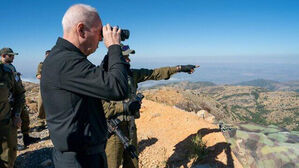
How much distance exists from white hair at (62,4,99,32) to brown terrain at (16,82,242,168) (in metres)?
4.40

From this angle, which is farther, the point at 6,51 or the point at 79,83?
the point at 6,51

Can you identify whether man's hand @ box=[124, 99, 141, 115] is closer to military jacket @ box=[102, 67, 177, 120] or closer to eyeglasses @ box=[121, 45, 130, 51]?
military jacket @ box=[102, 67, 177, 120]

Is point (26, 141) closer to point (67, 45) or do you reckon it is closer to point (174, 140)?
point (174, 140)

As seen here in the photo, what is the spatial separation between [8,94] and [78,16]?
10.7 feet

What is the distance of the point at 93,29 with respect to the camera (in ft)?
5.63

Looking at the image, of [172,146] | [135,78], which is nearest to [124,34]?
[135,78]

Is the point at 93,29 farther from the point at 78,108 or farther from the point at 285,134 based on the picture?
the point at 285,134

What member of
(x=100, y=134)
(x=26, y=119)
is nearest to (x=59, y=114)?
(x=100, y=134)

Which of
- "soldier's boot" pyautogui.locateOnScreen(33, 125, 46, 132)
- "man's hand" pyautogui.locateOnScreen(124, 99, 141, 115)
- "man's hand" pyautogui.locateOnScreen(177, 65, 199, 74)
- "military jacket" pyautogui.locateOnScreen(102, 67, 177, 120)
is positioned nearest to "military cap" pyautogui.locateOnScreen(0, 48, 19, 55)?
"soldier's boot" pyautogui.locateOnScreen(33, 125, 46, 132)

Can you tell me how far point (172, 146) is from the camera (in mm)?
6273

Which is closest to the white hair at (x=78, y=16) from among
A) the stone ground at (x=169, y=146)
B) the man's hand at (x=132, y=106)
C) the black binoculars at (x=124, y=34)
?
the black binoculars at (x=124, y=34)

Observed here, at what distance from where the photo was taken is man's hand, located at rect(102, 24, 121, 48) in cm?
176

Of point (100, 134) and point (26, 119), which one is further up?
point (100, 134)

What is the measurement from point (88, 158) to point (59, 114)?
1.70 feet
